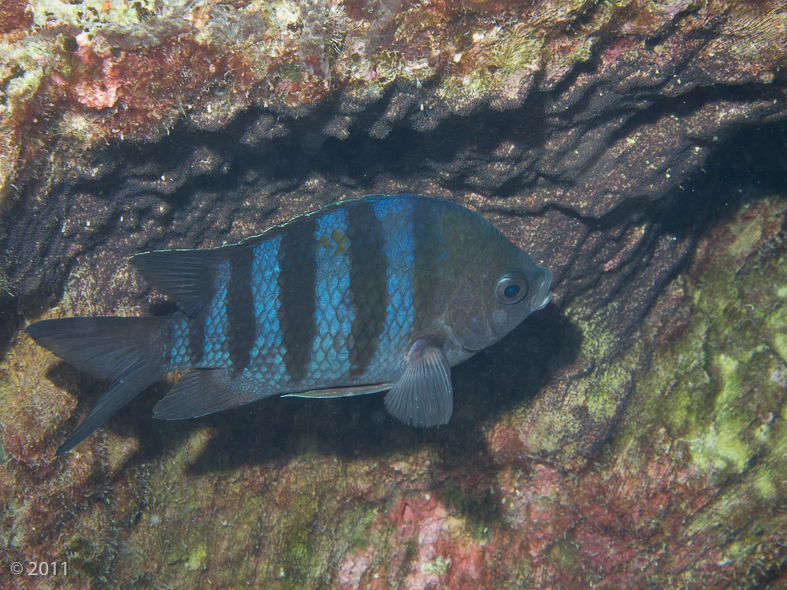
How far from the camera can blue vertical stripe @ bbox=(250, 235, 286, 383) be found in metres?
2.23

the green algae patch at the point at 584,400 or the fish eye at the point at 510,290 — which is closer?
the fish eye at the point at 510,290

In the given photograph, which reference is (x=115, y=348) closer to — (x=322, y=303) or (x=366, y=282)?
(x=322, y=303)

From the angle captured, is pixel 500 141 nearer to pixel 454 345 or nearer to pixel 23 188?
pixel 454 345

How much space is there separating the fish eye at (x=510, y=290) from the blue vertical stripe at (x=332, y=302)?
2.78 ft

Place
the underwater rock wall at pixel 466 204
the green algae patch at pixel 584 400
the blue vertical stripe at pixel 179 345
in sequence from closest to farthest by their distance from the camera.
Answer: the underwater rock wall at pixel 466 204 → the blue vertical stripe at pixel 179 345 → the green algae patch at pixel 584 400

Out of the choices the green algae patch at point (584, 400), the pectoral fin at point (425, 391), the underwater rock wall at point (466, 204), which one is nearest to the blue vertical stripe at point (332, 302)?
the pectoral fin at point (425, 391)

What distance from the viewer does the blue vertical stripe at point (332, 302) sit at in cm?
220

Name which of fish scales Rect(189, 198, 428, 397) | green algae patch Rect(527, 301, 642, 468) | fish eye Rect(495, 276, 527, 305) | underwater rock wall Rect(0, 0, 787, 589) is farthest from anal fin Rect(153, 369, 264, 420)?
green algae patch Rect(527, 301, 642, 468)

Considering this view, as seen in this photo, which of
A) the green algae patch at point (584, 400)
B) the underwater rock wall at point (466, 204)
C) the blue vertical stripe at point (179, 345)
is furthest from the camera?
the green algae patch at point (584, 400)

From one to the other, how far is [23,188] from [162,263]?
0.90 meters

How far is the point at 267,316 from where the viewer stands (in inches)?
88.0

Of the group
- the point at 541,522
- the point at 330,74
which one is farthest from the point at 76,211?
the point at 541,522

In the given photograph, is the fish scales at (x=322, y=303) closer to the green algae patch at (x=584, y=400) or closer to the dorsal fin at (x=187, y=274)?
the dorsal fin at (x=187, y=274)

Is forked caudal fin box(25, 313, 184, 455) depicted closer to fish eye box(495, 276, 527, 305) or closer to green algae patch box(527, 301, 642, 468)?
fish eye box(495, 276, 527, 305)
